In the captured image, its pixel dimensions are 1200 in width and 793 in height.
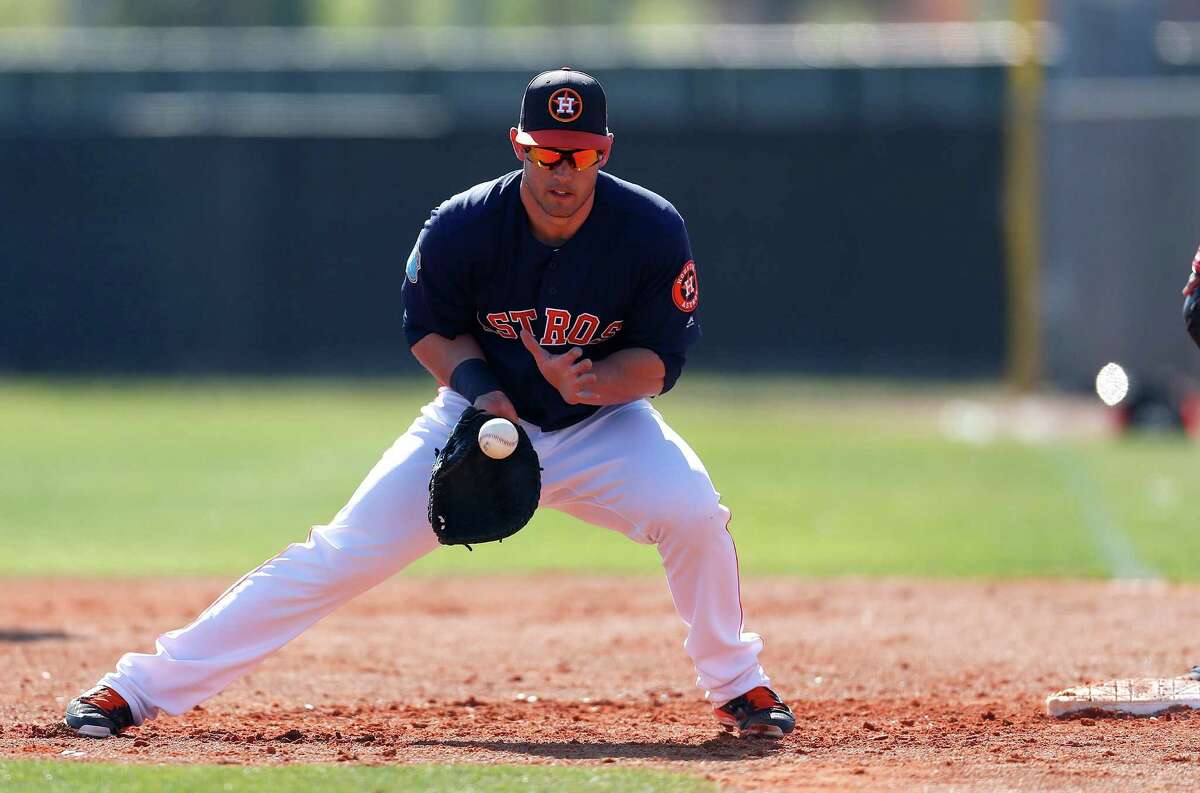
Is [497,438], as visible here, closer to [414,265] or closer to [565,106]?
[414,265]

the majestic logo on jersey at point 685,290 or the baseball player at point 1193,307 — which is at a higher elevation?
the majestic logo on jersey at point 685,290

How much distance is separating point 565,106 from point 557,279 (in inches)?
18.6

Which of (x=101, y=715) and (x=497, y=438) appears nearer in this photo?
(x=497, y=438)

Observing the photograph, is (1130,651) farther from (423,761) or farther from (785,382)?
(785,382)

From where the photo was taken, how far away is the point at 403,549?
186 inches

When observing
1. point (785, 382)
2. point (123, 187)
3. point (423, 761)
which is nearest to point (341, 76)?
point (123, 187)

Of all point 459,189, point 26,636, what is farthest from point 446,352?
point 459,189

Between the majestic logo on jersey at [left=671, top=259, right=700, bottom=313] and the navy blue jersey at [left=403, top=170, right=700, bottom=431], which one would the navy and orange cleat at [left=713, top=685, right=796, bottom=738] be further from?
the majestic logo on jersey at [left=671, top=259, right=700, bottom=313]

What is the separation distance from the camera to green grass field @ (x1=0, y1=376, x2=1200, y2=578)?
30.6 ft

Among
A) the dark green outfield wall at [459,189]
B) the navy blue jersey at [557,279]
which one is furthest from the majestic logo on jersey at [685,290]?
the dark green outfield wall at [459,189]

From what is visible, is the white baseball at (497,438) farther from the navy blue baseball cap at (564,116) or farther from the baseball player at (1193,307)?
the baseball player at (1193,307)

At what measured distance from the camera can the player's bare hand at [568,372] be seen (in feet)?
15.0

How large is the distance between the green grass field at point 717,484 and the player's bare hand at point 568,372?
433 centimetres

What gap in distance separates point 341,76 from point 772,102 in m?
5.45
